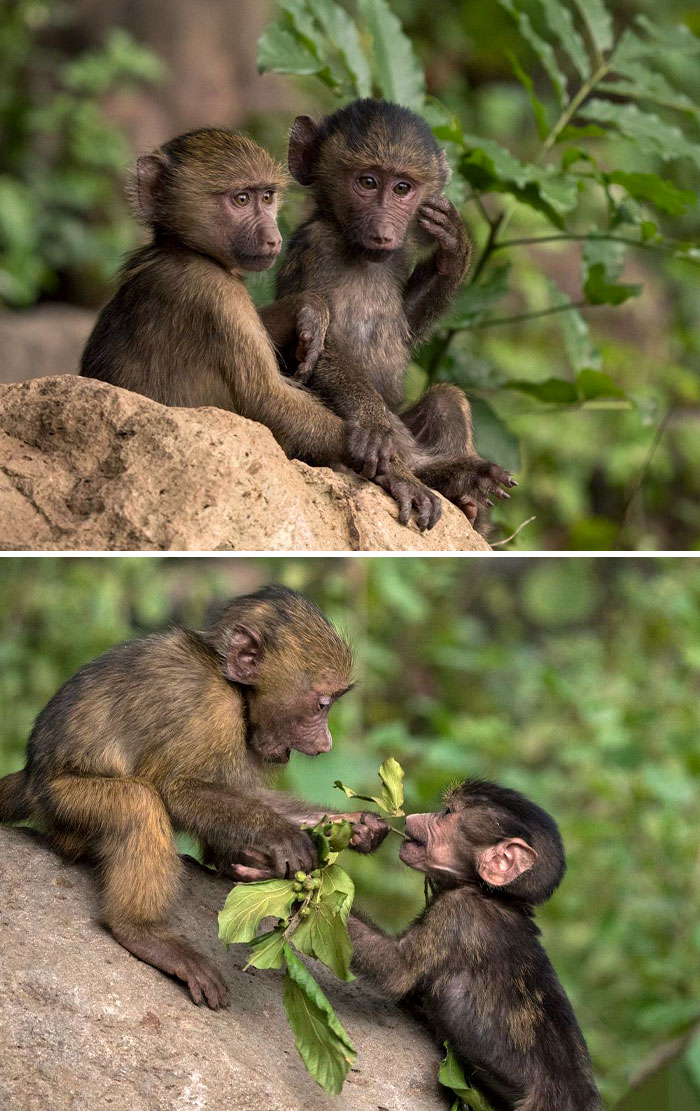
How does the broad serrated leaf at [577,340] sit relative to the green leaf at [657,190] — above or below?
below

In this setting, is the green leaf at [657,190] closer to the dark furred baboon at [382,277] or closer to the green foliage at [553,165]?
the green foliage at [553,165]

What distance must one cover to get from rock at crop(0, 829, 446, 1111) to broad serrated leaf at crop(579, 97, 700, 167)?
3192 millimetres

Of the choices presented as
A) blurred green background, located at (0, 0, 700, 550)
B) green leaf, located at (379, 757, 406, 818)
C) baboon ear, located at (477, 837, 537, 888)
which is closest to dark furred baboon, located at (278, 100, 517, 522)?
green leaf, located at (379, 757, 406, 818)

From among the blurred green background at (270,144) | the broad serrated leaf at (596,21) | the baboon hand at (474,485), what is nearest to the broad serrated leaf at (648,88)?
the broad serrated leaf at (596,21)

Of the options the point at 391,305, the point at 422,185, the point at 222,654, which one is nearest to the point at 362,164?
the point at 422,185

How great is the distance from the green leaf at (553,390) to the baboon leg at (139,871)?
2.49m

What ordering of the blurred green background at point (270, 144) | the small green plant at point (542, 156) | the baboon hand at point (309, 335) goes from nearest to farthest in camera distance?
1. the baboon hand at point (309, 335)
2. the small green plant at point (542, 156)
3. the blurred green background at point (270, 144)

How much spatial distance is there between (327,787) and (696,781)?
2.68 meters

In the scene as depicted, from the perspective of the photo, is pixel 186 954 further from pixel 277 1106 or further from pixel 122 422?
pixel 122 422

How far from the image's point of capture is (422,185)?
379 centimetres

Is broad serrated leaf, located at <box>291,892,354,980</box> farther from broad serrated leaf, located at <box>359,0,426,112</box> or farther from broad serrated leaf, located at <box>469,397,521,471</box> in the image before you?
broad serrated leaf, located at <box>359,0,426,112</box>

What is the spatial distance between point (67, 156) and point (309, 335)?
8343 mm

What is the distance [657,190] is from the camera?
4352 millimetres

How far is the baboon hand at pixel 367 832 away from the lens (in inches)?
128
